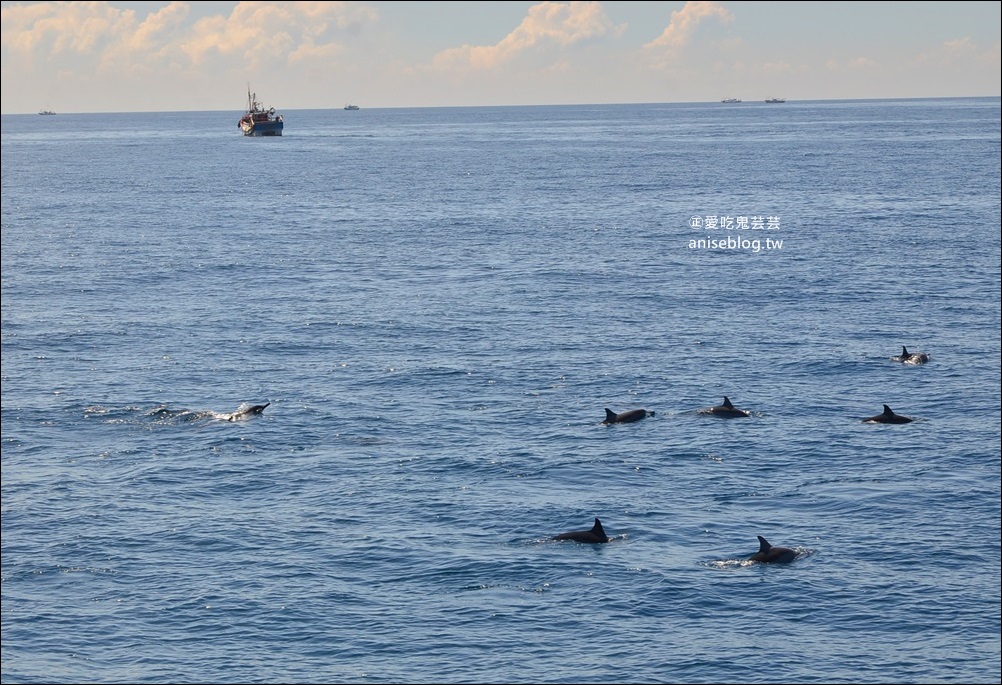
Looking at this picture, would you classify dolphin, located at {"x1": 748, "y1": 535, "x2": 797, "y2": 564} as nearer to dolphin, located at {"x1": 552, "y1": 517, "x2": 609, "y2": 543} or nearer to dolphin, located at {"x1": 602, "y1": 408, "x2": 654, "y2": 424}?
dolphin, located at {"x1": 552, "y1": 517, "x2": 609, "y2": 543}

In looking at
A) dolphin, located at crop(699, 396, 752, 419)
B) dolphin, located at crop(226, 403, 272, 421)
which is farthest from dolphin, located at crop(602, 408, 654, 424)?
dolphin, located at crop(226, 403, 272, 421)

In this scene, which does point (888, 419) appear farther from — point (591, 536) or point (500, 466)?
point (591, 536)

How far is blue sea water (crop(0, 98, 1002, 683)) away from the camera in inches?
1503

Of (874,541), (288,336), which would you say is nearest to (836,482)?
(874,541)

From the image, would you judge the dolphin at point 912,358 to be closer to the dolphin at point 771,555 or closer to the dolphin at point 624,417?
the dolphin at point 624,417

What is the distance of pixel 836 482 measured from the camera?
51750 millimetres

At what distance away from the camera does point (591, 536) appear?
45438mm

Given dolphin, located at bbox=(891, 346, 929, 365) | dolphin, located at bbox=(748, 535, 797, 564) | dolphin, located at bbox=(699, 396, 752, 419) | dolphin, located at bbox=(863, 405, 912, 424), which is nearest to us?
dolphin, located at bbox=(748, 535, 797, 564)

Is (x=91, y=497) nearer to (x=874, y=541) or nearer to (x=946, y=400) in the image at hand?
(x=874, y=541)

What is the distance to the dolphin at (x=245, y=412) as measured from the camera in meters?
61.9

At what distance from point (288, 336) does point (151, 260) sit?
117ft

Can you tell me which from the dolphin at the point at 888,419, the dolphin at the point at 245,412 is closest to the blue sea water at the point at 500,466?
the dolphin at the point at 888,419

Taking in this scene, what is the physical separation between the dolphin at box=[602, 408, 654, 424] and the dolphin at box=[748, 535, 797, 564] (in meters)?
17.2

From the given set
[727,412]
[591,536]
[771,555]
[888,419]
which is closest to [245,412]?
[727,412]
